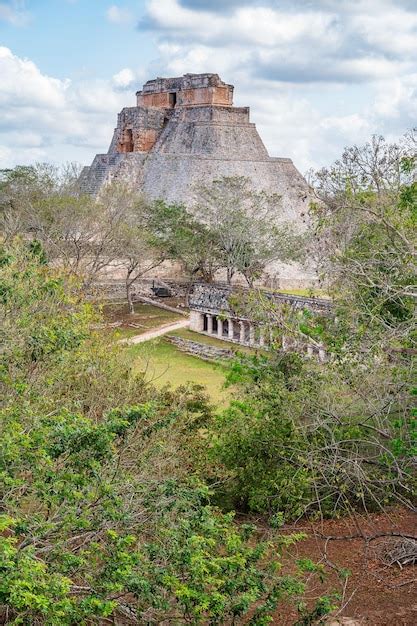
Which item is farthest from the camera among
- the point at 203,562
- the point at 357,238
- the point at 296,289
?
the point at 296,289

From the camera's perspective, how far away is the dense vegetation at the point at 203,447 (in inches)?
263

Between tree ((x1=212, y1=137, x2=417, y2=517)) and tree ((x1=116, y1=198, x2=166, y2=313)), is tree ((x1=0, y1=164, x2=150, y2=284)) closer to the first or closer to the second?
tree ((x1=116, y1=198, x2=166, y2=313))

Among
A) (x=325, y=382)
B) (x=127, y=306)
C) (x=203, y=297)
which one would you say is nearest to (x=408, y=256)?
(x=325, y=382)

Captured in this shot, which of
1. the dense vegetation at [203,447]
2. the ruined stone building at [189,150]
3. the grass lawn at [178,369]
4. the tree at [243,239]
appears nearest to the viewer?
the dense vegetation at [203,447]

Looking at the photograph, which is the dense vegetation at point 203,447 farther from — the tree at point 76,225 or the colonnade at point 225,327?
the tree at point 76,225

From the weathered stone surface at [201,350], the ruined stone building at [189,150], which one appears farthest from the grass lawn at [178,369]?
the ruined stone building at [189,150]

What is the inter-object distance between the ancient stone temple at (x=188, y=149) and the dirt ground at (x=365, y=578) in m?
31.9

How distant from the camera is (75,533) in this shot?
7367 millimetres

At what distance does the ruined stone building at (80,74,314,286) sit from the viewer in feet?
148

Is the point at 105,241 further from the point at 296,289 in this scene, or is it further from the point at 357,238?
the point at 357,238

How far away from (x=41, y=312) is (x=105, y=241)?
17.8 metres

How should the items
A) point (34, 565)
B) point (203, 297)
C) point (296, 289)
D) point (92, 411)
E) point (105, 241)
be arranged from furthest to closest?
1. point (296, 289)
2. point (105, 241)
3. point (203, 297)
4. point (92, 411)
5. point (34, 565)

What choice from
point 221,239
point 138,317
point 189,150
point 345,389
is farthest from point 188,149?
point 345,389

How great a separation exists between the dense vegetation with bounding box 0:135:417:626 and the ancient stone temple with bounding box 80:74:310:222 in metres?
28.1
